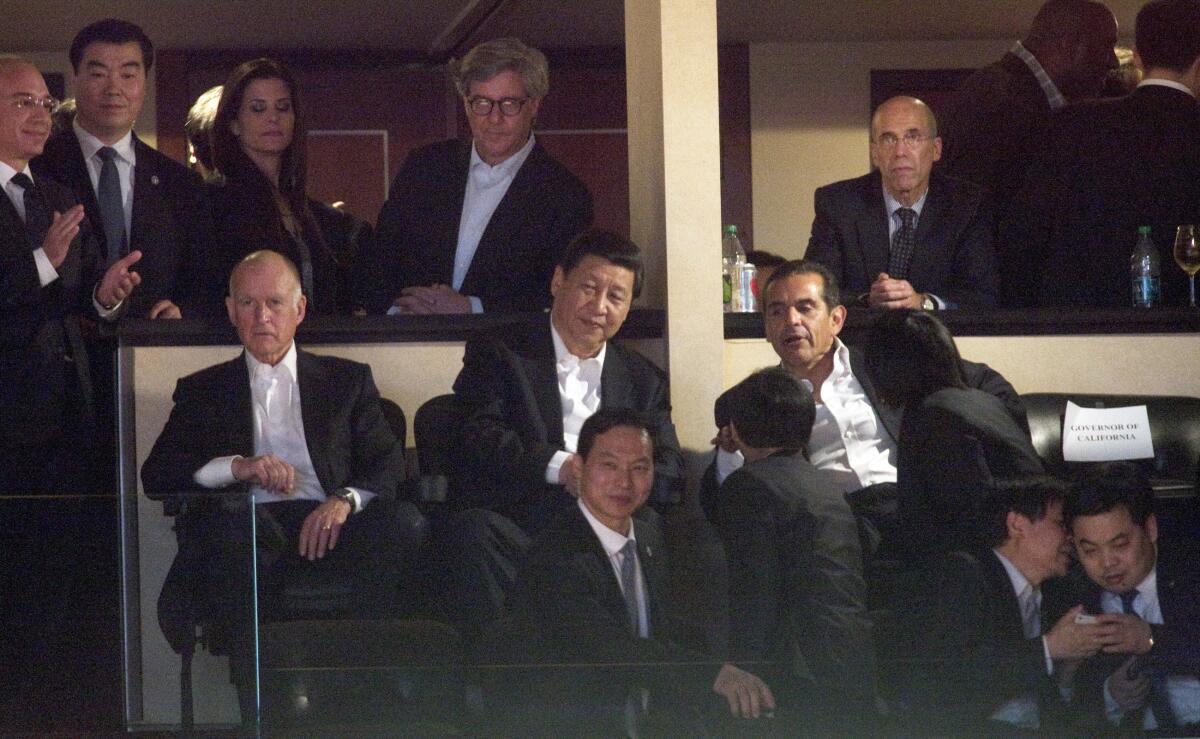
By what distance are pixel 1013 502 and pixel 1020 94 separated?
2190mm

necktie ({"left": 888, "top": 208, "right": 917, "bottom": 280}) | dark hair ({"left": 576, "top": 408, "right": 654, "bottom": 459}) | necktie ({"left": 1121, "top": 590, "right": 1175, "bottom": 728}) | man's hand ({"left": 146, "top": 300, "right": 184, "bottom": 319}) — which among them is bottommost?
necktie ({"left": 1121, "top": 590, "right": 1175, "bottom": 728})

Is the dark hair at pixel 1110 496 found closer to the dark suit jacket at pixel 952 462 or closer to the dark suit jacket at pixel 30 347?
the dark suit jacket at pixel 952 462

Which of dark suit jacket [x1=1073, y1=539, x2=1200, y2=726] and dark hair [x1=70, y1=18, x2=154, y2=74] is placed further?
dark hair [x1=70, y1=18, x2=154, y2=74]

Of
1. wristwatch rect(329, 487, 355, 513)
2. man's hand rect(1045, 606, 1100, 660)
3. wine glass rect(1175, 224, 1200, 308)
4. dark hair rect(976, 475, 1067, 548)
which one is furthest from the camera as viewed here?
wine glass rect(1175, 224, 1200, 308)

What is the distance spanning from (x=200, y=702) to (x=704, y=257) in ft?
6.24

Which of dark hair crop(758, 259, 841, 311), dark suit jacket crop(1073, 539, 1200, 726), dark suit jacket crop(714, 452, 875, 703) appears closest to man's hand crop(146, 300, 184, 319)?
dark hair crop(758, 259, 841, 311)

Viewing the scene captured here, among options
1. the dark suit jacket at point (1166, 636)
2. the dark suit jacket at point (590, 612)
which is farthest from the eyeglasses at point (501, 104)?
Result: the dark suit jacket at point (1166, 636)

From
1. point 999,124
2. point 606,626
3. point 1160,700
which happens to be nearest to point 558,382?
point 606,626

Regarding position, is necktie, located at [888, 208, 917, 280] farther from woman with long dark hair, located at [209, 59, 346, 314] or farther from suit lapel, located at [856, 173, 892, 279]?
woman with long dark hair, located at [209, 59, 346, 314]

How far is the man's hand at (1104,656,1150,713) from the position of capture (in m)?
3.13

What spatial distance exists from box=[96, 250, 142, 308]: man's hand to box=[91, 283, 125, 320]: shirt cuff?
0.02 meters

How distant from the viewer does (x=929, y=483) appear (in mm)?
3443

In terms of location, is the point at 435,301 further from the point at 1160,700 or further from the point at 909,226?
the point at 1160,700

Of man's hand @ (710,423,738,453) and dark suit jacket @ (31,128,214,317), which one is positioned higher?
dark suit jacket @ (31,128,214,317)
